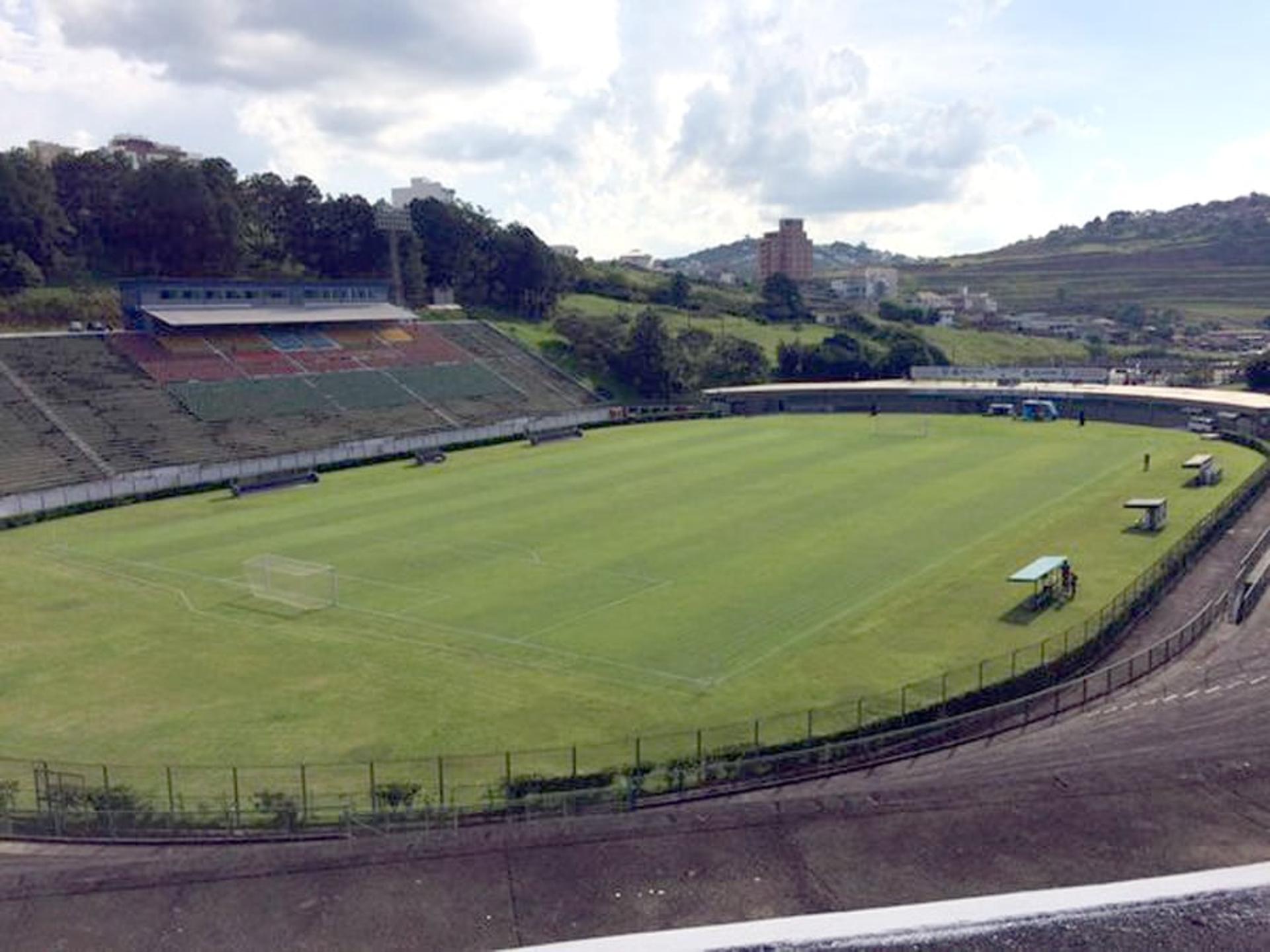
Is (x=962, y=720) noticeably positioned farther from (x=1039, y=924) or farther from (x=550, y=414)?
(x=550, y=414)

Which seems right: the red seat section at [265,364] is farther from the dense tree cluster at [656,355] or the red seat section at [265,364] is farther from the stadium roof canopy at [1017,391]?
the stadium roof canopy at [1017,391]

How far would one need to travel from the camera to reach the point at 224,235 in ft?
367

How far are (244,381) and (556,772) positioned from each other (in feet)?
224

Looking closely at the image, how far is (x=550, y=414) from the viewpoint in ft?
323

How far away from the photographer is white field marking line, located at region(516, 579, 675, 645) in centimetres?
3822

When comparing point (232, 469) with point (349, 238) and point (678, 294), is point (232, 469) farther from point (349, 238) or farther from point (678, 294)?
point (678, 294)

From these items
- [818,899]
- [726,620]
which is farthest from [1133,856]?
[726,620]

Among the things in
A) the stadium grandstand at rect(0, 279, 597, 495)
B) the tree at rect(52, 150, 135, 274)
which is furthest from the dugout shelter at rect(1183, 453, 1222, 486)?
the tree at rect(52, 150, 135, 274)

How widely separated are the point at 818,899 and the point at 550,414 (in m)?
85.7

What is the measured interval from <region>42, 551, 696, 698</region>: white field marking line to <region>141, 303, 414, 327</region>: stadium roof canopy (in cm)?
4921

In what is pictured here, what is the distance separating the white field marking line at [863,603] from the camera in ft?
113

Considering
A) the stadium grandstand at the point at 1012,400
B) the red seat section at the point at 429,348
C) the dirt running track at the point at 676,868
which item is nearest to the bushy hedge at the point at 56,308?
the red seat section at the point at 429,348

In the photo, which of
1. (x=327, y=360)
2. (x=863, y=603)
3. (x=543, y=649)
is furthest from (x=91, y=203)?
(x=863, y=603)

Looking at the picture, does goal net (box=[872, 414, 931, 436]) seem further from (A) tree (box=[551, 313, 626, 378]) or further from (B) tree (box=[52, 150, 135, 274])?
(B) tree (box=[52, 150, 135, 274])
